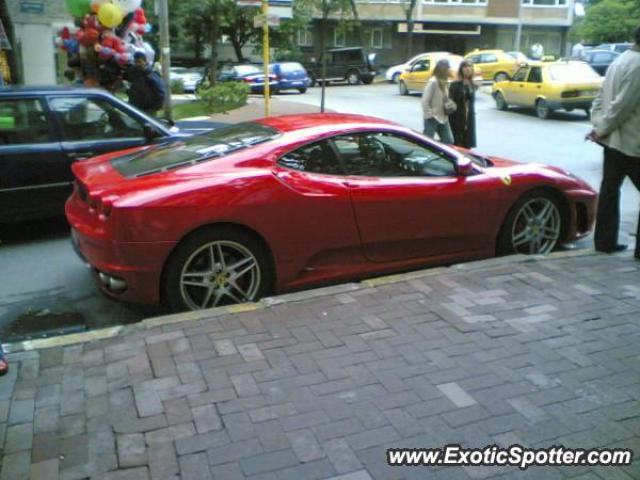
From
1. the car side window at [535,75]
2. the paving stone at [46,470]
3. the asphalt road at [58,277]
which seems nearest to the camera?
the paving stone at [46,470]

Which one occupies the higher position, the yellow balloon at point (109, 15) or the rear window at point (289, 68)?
the yellow balloon at point (109, 15)

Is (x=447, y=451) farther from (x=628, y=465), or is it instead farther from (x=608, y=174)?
(x=608, y=174)

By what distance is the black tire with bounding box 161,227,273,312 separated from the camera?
4.48 metres

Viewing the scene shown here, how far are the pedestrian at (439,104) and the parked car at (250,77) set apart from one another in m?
19.8

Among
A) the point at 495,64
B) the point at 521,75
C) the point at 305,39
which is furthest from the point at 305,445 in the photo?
the point at 305,39

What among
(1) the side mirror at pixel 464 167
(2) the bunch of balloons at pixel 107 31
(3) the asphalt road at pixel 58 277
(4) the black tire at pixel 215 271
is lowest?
(3) the asphalt road at pixel 58 277

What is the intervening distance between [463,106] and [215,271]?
234 inches

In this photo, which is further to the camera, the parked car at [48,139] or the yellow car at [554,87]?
the yellow car at [554,87]

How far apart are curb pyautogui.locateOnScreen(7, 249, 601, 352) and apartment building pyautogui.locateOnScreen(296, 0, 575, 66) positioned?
43283mm

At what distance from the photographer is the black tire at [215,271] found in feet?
14.7

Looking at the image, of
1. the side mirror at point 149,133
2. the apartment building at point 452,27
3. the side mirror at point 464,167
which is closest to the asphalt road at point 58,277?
the side mirror at point 149,133

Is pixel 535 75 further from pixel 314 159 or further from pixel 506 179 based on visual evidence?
pixel 314 159

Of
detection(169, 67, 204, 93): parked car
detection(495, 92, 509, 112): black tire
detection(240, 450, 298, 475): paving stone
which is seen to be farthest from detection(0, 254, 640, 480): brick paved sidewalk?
detection(169, 67, 204, 93): parked car

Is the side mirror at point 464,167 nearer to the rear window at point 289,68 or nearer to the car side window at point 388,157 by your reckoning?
the car side window at point 388,157
